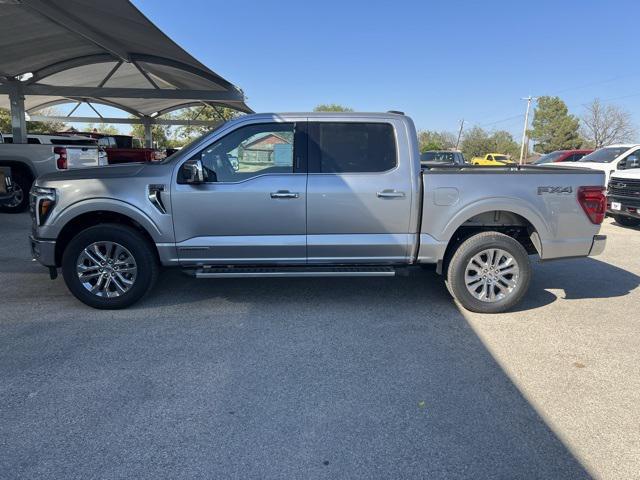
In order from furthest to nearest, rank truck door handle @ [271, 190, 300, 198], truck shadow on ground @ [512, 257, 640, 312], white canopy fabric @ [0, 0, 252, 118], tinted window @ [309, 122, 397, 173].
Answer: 1. white canopy fabric @ [0, 0, 252, 118]
2. truck shadow on ground @ [512, 257, 640, 312]
3. tinted window @ [309, 122, 397, 173]
4. truck door handle @ [271, 190, 300, 198]

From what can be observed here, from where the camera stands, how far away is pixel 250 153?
16.0 ft

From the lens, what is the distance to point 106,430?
2893 millimetres

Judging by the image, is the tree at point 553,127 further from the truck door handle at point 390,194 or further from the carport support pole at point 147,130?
the truck door handle at point 390,194

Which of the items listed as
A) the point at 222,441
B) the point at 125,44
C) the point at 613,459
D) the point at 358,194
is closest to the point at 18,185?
the point at 125,44

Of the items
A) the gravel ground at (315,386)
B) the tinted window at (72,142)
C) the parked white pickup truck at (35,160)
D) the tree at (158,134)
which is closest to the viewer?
the gravel ground at (315,386)

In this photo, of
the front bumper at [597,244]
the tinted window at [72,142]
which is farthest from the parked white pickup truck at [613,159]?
the tinted window at [72,142]

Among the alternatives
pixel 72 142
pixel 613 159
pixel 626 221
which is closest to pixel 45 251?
pixel 72 142

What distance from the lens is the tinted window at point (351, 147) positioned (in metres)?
4.84

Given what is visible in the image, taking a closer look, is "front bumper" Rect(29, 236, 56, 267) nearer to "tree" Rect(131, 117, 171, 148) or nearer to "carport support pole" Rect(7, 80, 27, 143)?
"carport support pole" Rect(7, 80, 27, 143)

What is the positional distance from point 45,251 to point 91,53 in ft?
37.5

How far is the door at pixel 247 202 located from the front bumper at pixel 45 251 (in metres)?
1.31

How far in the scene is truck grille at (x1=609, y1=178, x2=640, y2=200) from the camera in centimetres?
1042

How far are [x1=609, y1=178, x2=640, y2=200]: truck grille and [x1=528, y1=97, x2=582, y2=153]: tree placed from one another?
5303 centimetres

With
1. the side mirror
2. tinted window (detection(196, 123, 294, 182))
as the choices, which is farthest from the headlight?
tinted window (detection(196, 123, 294, 182))
